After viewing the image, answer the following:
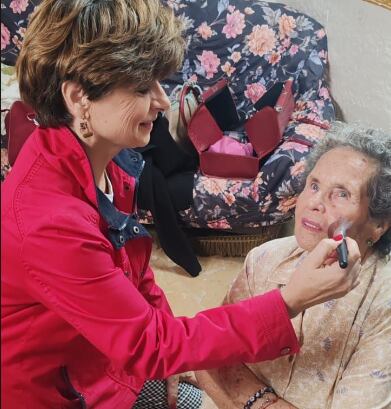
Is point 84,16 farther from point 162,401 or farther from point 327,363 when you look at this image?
point 162,401

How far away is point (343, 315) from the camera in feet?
3.96

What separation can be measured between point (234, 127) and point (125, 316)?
167cm

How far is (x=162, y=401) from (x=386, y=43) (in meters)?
1.28

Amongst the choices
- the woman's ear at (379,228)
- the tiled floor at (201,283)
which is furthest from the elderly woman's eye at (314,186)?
the tiled floor at (201,283)

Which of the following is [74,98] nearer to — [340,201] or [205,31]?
[340,201]

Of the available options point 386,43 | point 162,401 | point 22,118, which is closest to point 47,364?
point 22,118

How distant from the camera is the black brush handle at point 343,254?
915 mm

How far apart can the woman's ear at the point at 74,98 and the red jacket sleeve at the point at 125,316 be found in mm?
197

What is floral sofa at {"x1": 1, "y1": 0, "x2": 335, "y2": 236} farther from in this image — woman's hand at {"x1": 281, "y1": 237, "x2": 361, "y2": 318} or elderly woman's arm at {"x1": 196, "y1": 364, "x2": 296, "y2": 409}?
woman's hand at {"x1": 281, "y1": 237, "x2": 361, "y2": 318}

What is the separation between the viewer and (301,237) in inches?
47.8

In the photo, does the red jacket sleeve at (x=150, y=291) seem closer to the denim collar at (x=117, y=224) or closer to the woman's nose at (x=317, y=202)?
the denim collar at (x=117, y=224)

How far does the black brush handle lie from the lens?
0.91m

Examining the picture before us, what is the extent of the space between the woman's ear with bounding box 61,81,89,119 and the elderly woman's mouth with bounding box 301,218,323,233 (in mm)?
523

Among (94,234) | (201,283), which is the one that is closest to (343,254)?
(94,234)
